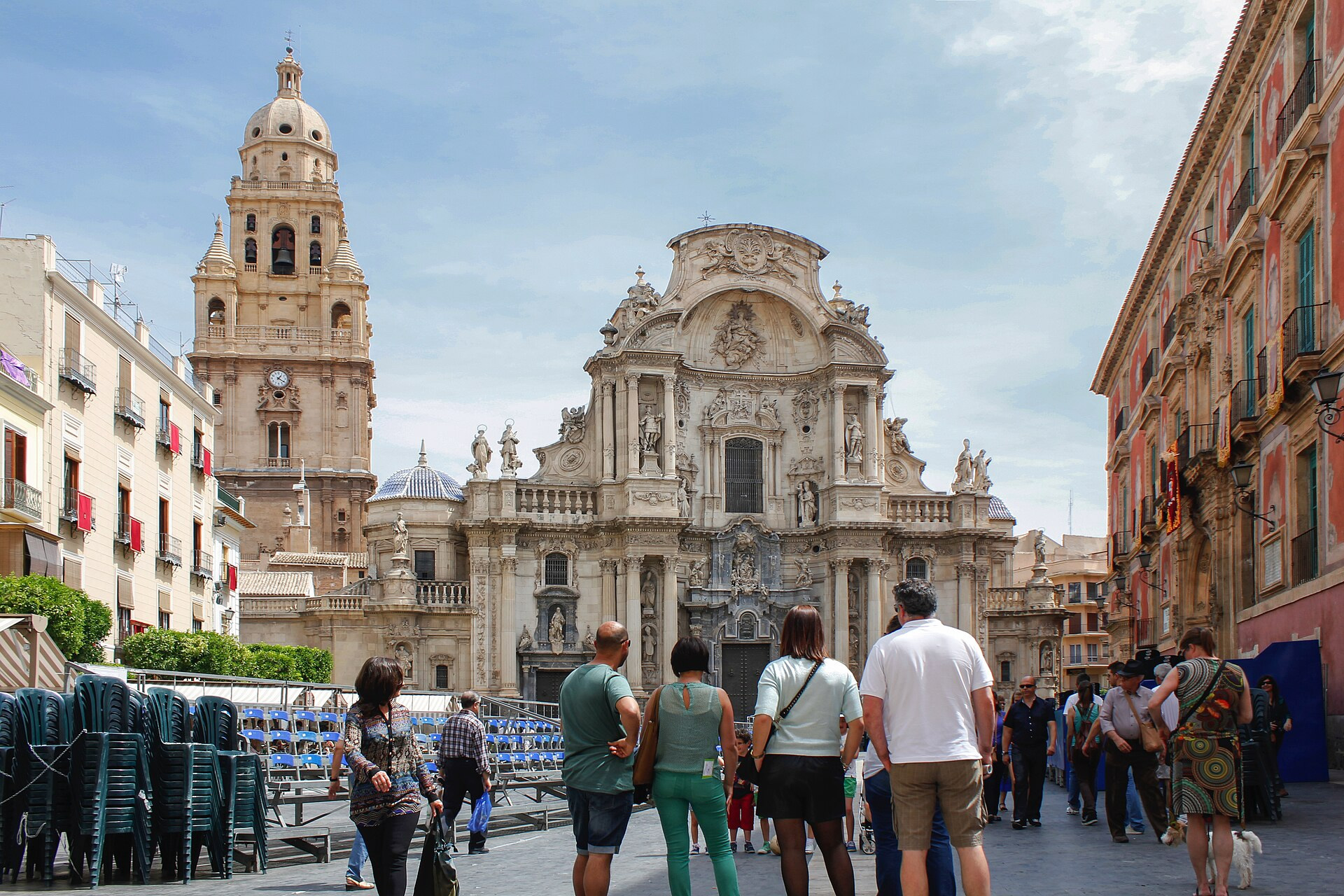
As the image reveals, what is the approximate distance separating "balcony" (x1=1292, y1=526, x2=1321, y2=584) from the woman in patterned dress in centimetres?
1185

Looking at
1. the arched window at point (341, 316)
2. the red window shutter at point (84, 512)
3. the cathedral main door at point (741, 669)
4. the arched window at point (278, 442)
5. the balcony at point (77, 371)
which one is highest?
the arched window at point (341, 316)

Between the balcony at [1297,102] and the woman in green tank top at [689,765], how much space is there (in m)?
17.1

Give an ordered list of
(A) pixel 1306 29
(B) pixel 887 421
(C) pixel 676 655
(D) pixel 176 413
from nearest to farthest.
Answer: (C) pixel 676 655, (A) pixel 1306 29, (D) pixel 176 413, (B) pixel 887 421

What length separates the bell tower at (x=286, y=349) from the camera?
225ft

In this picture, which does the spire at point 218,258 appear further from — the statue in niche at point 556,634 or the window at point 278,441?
the statue in niche at point 556,634

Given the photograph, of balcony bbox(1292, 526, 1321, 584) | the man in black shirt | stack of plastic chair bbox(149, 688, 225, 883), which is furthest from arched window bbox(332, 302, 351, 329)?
stack of plastic chair bbox(149, 688, 225, 883)

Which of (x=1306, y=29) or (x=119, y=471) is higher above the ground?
(x=1306, y=29)

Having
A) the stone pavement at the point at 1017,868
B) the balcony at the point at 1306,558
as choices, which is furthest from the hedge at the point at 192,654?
the balcony at the point at 1306,558

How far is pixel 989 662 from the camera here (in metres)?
50.2

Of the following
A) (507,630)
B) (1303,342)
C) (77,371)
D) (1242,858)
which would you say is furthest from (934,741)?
(507,630)

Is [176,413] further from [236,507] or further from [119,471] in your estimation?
[236,507]

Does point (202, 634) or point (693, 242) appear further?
point (693, 242)

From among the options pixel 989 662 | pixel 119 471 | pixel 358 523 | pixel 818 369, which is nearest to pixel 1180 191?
pixel 818 369

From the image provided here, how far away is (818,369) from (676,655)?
4040 cm
